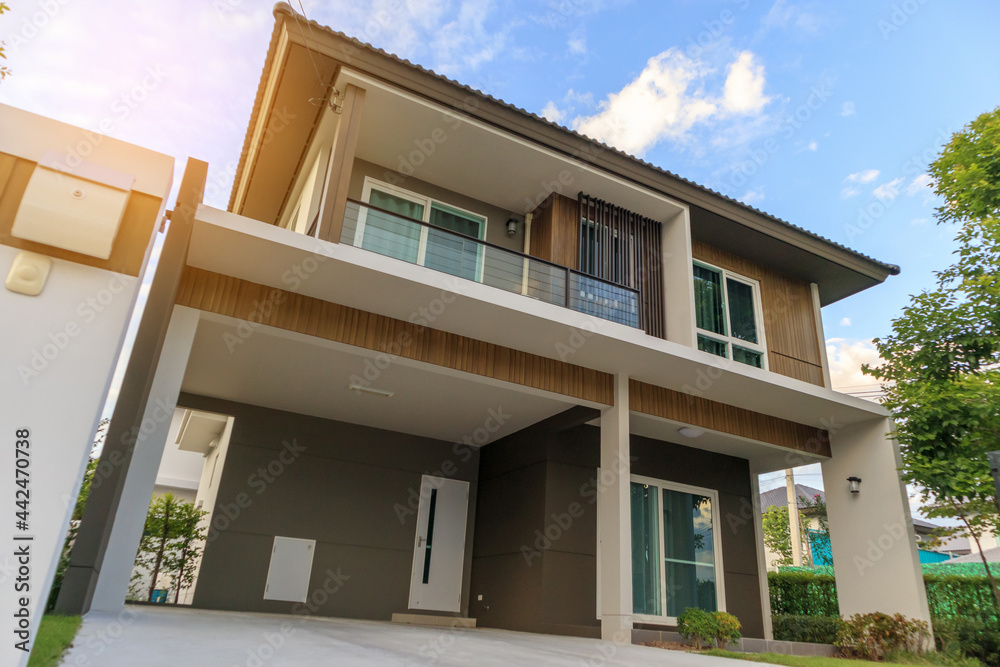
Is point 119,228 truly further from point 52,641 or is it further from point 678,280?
point 678,280

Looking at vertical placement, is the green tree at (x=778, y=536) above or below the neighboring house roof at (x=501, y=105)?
below

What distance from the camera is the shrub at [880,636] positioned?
7.09 m

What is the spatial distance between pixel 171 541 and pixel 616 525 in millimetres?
5736

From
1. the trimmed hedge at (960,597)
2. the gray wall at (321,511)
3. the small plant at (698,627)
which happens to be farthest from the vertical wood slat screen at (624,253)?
the trimmed hedge at (960,597)

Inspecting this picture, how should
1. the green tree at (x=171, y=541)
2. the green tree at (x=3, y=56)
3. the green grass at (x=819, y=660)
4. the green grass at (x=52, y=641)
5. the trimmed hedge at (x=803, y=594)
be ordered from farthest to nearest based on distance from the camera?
1. the trimmed hedge at (x=803, y=594)
2. the green tree at (x=171, y=541)
3. the green grass at (x=819, y=660)
4. the green tree at (x=3, y=56)
5. the green grass at (x=52, y=641)

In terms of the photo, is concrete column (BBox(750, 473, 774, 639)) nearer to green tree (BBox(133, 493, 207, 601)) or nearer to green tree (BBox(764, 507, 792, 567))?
green tree (BBox(133, 493, 207, 601))

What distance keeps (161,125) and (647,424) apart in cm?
697

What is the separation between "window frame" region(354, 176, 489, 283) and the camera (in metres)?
6.16

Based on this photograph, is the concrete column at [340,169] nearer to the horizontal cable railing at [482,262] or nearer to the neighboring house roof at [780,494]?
the horizontal cable railing at [482,262]

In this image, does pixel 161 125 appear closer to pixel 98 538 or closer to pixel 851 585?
pixel 98 538

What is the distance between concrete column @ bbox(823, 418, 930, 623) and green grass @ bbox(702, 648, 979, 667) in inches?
34.9

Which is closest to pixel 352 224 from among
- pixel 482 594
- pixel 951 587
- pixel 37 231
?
pixel 37 231

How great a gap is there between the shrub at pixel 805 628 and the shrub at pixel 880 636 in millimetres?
1651

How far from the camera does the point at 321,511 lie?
326 inches
